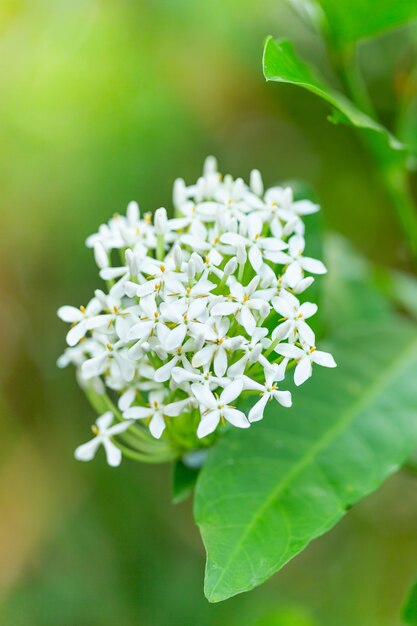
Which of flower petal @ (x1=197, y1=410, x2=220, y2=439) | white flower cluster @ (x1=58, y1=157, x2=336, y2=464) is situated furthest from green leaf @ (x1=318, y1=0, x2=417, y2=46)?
flower petal @ (x1=197, y1=410, x2=220, y2=439)

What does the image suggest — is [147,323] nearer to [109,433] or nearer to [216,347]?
[216,347]

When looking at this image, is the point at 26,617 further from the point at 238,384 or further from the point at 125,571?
the point at 238,384

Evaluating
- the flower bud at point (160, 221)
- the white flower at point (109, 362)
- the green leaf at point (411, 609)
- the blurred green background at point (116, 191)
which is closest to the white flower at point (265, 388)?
the white flower at point (109, 362)

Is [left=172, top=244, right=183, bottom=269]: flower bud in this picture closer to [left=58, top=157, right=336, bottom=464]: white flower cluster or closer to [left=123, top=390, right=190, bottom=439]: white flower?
[left=58, top=157, right=336, bottom=464]: white flower cluster

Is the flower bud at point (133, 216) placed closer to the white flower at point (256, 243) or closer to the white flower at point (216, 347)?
the white flower at point (256, 243)

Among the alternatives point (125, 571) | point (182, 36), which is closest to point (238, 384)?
point (125, 571)

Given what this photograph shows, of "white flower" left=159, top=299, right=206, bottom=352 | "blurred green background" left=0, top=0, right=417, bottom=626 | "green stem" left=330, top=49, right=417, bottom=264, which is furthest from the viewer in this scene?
"blurred green background" left=0, top=0, right=417, bottom=626
